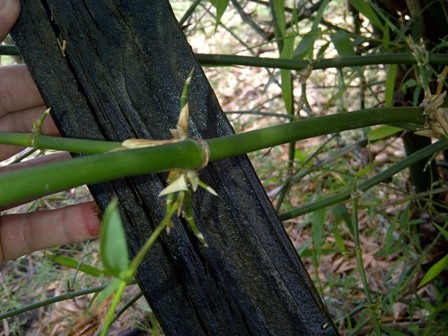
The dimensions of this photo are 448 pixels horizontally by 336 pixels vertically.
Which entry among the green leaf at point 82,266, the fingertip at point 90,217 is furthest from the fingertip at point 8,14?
the green leaf at point 82,266

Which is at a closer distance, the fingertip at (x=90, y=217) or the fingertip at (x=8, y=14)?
the fingertip at (x=8, y=14)

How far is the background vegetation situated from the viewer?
868 millimetres

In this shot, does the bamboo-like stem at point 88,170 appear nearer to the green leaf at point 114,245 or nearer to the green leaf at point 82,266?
the green leaf at point 114,245

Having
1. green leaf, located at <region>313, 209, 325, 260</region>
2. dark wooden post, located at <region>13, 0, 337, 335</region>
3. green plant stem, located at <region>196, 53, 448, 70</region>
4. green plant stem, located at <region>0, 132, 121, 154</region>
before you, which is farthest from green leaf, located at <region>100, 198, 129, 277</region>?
green leaf, located at <region>313, 209, 325, 260</region>

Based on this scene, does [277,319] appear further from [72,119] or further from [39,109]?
[39,109]

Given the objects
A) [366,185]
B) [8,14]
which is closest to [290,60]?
[366,185]

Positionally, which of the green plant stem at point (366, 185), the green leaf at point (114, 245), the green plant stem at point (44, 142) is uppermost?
the green plant stem at point (44, 142)

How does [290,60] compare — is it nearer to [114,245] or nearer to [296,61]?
[296,61]

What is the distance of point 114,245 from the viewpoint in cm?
26

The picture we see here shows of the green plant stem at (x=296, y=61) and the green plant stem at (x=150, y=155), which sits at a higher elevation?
the green plant stem at (x=296, y=61)

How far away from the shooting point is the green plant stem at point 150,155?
320 mm

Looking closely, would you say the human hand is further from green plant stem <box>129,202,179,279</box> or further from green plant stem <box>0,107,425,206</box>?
green plant stem <box>129,202,179,279</box>

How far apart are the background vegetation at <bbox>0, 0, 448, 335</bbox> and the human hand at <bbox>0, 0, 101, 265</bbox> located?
7 centimetres

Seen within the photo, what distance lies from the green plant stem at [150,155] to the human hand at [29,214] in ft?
0.99
